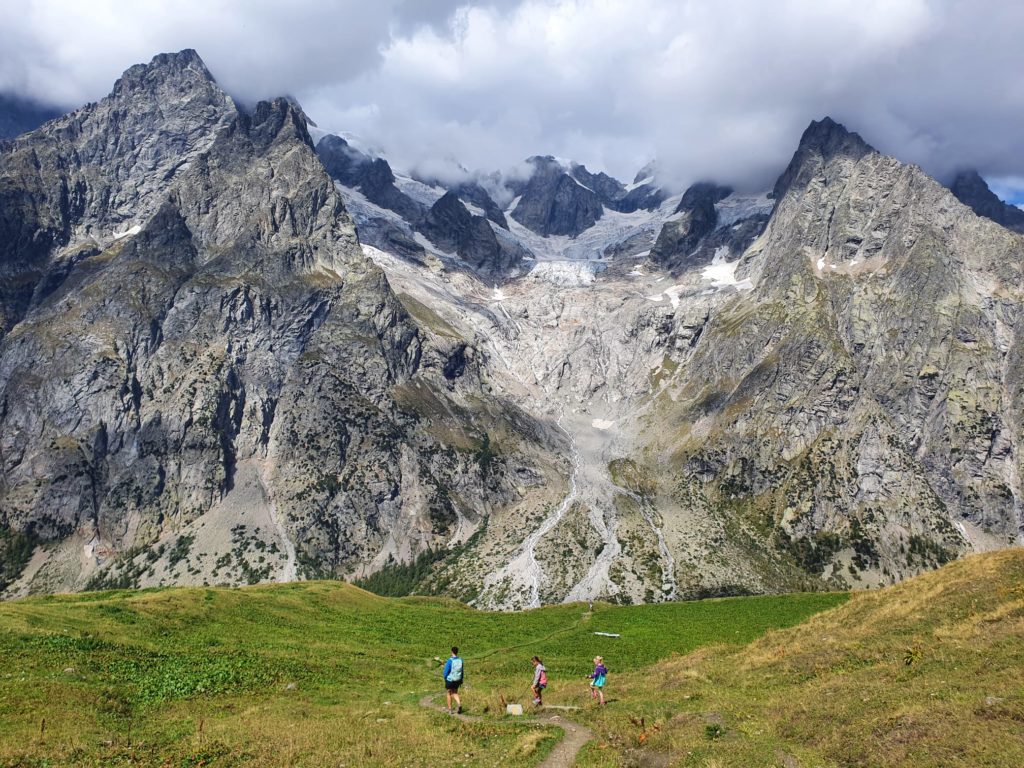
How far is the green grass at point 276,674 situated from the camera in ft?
65.7

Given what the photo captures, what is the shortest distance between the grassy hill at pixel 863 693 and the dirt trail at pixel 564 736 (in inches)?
25.8

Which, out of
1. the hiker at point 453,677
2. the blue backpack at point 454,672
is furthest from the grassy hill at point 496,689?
the blue backpack at point 454,672

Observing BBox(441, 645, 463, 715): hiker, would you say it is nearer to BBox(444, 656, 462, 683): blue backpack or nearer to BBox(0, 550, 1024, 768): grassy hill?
BBox(444, 656, 462, 683): blue backpack

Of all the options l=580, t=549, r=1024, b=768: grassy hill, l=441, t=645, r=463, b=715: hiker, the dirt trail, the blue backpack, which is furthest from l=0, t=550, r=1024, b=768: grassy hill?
the blue backpack

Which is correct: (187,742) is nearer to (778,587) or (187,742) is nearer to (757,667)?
(757,667)

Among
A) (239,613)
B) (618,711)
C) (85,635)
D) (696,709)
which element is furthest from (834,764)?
(239,613)

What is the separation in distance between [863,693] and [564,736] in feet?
35.3

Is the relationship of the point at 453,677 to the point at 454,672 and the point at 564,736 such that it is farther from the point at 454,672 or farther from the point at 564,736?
the point at 564,736

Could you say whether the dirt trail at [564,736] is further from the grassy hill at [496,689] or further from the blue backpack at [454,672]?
the blue backpack at [454,672]

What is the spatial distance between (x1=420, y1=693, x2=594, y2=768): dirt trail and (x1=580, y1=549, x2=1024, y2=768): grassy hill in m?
0.65

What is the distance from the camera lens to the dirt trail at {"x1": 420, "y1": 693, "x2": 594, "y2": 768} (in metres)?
20.4

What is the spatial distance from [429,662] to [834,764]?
28432 mm

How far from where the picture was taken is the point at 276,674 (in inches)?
1224

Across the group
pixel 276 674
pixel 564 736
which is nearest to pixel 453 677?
pixel 564 736
